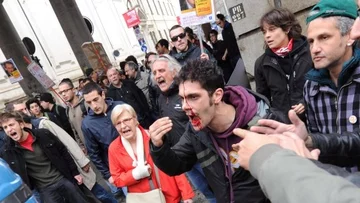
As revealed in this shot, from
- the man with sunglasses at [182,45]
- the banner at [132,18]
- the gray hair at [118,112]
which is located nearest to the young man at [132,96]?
the man with sunglasses at [182,45]

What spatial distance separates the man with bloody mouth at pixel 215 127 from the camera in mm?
1749

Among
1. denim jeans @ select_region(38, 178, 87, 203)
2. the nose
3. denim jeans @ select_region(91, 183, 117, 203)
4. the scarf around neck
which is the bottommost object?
denim jeans @ select_region(91, 183, 117, 203)

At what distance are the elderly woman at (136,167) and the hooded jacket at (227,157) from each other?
2.49 ft

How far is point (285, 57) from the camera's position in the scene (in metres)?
2.64

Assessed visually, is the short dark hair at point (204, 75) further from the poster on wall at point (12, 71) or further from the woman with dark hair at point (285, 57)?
the poster on wall at point (12, 71)

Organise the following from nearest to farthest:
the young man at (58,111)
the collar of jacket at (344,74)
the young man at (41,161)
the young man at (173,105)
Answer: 1. the collar of jacket at (344,74)
2. the young man at (173,105)
3. the young man at (41,161)
4. the young man at (58,111)

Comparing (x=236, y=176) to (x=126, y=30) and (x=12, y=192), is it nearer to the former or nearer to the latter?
(x=12, y=192)

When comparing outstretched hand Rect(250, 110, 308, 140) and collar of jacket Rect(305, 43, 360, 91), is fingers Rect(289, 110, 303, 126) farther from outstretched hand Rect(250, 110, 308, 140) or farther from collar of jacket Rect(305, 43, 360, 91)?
collar of jacket Rect(305, 43, 360, 91)

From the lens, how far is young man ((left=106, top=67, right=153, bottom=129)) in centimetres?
494

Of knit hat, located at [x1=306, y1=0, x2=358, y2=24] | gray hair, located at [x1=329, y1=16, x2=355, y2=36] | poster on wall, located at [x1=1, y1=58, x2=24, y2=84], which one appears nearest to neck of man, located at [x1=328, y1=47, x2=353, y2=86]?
gray hair, located at [x1=329, y1=16, x2=355, y2=36]

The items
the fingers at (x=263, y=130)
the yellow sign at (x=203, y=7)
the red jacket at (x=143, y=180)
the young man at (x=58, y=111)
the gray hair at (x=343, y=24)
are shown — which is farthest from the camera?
the young man at (x=58, y=111)

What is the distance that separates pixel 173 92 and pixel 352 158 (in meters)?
1.84

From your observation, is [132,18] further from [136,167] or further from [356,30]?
[356,30]

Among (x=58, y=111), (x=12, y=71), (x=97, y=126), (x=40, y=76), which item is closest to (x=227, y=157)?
(x=97, y=126)
